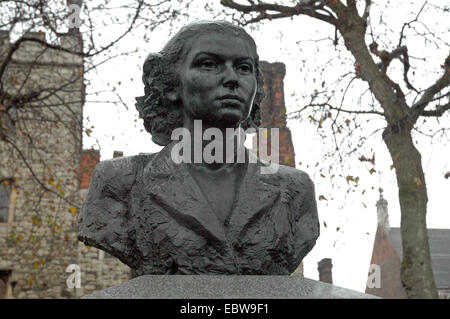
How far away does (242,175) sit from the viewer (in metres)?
3.42

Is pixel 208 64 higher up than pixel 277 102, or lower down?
lower down

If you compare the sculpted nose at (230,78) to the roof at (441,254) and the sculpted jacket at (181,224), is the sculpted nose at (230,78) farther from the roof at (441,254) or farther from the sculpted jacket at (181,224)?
the roof at (441,254)

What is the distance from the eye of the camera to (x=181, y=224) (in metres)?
3.14

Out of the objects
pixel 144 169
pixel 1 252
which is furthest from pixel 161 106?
pixel 1 252

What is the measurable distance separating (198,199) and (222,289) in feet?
2.42

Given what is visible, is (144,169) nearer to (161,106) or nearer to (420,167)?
(161,106)

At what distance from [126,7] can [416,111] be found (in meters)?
4.78

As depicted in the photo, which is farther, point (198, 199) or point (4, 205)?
point (4, 205)

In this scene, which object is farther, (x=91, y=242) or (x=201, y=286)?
(x=91, y=242)

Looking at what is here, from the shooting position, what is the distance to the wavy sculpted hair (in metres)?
3.32

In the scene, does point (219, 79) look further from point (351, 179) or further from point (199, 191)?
point (351, 179)

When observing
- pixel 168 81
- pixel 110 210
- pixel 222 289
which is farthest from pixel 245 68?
pixel 222 289

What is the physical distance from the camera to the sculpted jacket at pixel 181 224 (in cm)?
311

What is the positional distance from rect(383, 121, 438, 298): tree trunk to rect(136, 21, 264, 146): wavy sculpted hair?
5.50 meters
